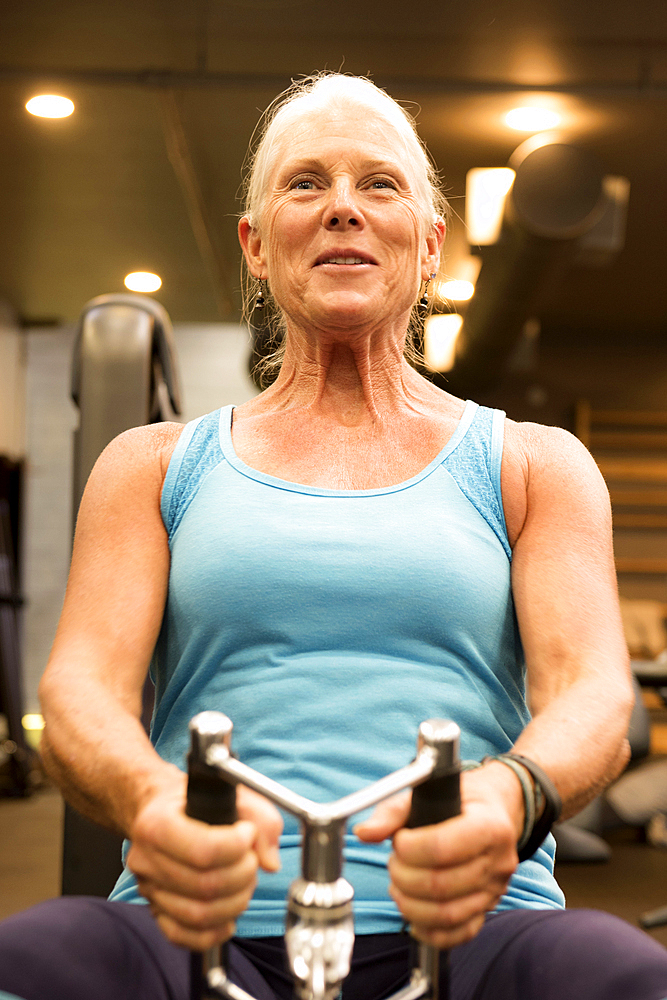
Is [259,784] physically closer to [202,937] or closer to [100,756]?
[202,937]

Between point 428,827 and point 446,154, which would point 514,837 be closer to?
point 428,827

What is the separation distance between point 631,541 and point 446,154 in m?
3.72

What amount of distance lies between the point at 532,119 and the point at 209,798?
4.32m

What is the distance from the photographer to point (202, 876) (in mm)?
644

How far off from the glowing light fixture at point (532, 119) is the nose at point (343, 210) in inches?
138

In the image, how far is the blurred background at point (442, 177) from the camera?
3.76m

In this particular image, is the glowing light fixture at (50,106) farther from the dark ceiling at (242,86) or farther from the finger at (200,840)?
the finger at (200,840)

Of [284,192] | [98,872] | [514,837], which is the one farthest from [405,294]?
[98,872]

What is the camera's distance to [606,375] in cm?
757

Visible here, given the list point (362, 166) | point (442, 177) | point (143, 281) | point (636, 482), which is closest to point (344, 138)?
point (362, 166)

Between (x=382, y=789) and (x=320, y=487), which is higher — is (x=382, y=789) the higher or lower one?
the lower one

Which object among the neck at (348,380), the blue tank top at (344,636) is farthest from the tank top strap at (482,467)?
the neck at (348,380)

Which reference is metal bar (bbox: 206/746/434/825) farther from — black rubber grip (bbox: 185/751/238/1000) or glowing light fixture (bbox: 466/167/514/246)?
glowing light fixture (bbox: 466/167/514/246)

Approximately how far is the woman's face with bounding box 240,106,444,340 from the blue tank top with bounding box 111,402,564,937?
0.23 m
